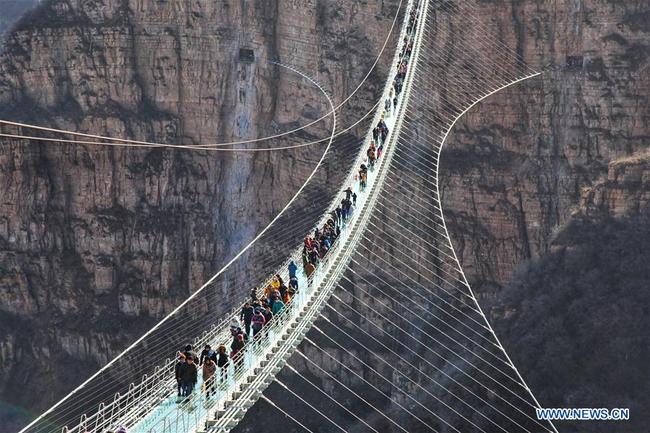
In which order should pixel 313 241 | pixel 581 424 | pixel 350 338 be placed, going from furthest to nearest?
pixel 350 338
pixel 581 424
pixel 313 241

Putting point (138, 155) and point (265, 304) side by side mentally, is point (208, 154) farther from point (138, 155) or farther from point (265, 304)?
point (265, 304)

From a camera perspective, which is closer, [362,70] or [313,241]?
[313,241]

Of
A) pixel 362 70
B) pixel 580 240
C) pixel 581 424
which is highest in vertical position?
pixel 362 70

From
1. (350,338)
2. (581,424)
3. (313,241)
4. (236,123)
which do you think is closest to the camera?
(313,241)

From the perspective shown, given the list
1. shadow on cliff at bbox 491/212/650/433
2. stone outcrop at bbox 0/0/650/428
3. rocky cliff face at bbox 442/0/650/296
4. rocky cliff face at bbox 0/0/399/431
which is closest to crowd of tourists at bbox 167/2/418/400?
shadow on cliff at bbox 491/212/650/433

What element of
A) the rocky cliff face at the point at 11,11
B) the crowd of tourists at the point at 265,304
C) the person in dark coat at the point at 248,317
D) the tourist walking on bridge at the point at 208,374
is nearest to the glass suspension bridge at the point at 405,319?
the crowd of tourists at the point at 265,304

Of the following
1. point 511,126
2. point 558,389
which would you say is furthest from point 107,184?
point 558,389

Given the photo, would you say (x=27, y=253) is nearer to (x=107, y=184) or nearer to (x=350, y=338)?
(x=107, y=184)

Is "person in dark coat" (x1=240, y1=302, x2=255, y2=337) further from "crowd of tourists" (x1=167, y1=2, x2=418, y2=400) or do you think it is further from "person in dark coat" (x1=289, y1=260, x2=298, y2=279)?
"person in dark coat" (x1=289, y1=260, x2=298, y2=279)
